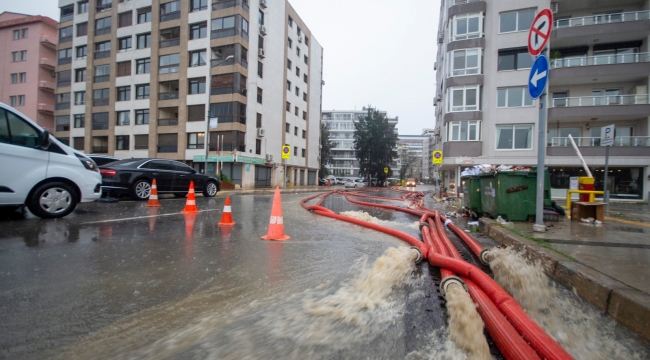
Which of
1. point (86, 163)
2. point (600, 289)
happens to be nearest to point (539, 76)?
point (600, 289)

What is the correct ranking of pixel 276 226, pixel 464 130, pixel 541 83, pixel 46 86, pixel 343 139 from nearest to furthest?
pixel 276 226
pixel 541 83
pixel 464 130
pixel 46 86
pixel 343 139

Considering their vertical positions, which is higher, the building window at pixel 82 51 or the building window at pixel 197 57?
the building window at pixel 82 51

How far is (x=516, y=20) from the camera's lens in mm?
23375

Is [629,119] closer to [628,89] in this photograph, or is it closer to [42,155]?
[628,89]

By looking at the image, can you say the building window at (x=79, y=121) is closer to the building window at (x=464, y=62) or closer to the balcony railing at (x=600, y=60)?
the building window at (x=464, y=62)

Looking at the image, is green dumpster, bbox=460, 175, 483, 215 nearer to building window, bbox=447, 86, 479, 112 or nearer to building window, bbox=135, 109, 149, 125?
building window, bbox=447, 86, 479, 112

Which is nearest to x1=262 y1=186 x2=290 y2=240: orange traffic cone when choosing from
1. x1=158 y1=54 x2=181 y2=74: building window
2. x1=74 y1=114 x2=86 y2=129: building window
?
x1=158 y1=54 x2=181 y2=74: building window

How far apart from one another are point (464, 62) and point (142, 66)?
3071 centimetres

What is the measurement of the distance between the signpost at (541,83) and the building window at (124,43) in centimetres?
3906

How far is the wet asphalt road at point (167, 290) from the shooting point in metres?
2.05

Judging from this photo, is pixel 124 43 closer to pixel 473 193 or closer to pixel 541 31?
pixel 473 193

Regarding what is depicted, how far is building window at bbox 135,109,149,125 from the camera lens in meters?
33.2

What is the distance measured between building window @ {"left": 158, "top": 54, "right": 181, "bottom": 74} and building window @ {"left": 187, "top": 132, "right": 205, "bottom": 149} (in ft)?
21.7

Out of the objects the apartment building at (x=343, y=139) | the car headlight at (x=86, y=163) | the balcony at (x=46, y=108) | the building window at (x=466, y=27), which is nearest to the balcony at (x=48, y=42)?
the balcony at (x=46, y=108)
